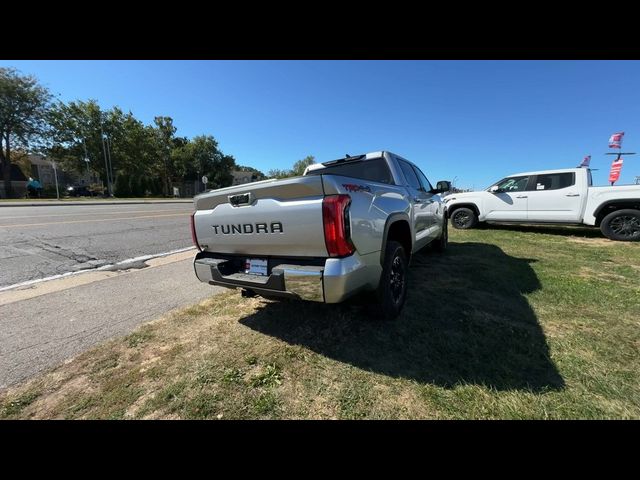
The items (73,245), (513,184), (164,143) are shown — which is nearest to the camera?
(73,245)

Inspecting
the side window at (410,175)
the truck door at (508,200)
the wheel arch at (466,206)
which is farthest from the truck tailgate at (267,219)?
the truck door at (508,200)

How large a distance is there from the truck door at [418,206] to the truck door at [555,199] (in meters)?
5.63

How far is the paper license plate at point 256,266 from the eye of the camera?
8.15ft

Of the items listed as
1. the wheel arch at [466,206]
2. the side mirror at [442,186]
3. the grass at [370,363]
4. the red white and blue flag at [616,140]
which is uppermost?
the red white and blue flag at [616,140]

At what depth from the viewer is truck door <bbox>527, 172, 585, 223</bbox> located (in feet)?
25.1

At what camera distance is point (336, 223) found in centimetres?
204

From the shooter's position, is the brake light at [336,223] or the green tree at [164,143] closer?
the brake light at [336,223]

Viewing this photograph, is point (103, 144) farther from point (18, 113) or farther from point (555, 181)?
point (555, 181)

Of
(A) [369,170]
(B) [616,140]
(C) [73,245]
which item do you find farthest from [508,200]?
(B) [616,140]

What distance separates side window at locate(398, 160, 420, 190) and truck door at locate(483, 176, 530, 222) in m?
5.93

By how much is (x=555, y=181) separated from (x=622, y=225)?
189cm

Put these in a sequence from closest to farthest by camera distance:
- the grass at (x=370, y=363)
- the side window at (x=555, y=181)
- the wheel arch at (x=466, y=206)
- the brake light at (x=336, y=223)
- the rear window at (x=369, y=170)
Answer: the grass at (x=370, y=363)
the brake light at (x=336, y=223)
the rear window at (x=369, y=170)
the side window at (x=555, y=181)
the wheel arch at (x=466, y=206)

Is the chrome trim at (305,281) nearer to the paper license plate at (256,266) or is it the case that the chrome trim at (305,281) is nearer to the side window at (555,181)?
the paper license plate at (256,266)
